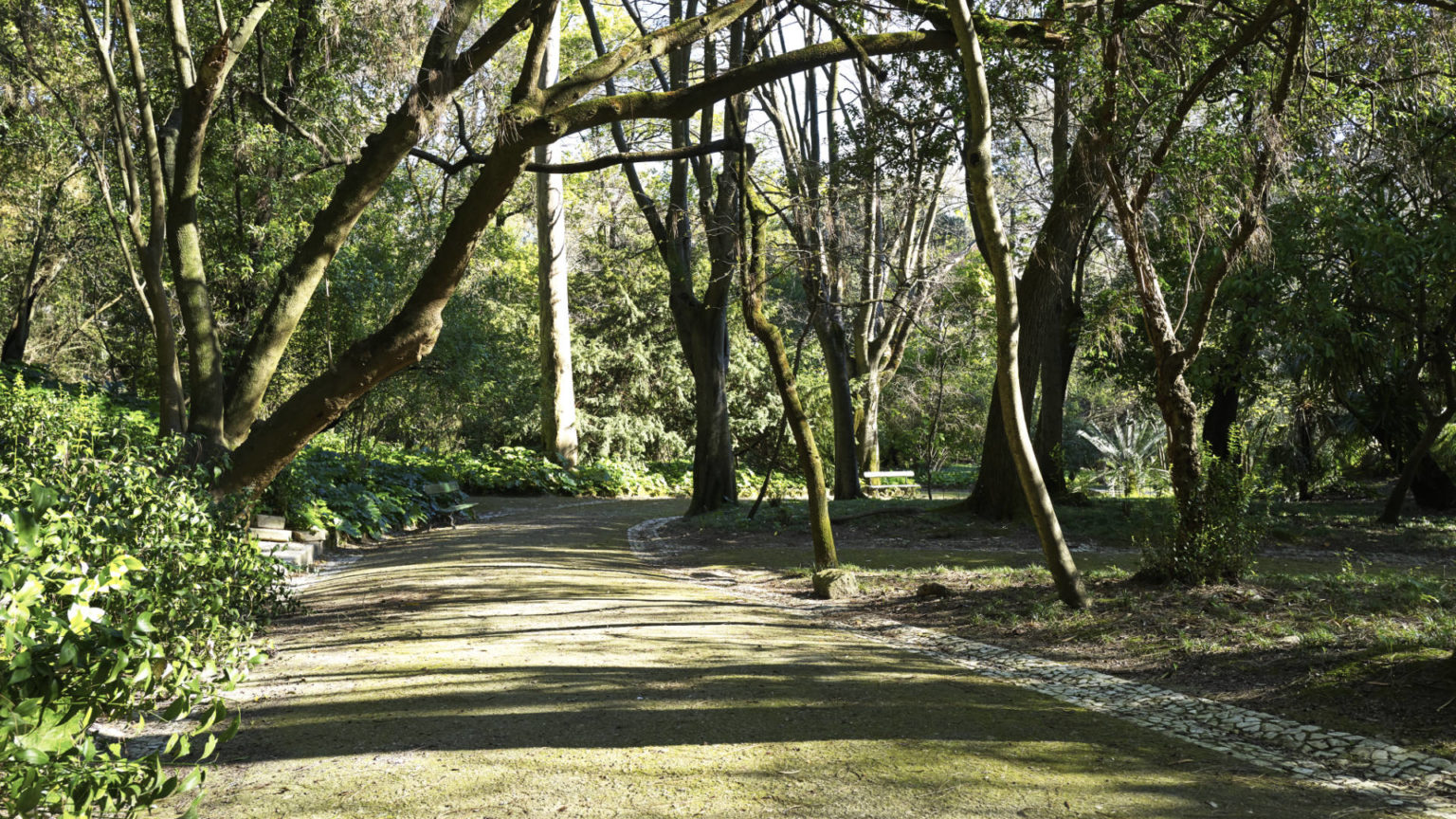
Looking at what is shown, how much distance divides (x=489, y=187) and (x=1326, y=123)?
250 inches

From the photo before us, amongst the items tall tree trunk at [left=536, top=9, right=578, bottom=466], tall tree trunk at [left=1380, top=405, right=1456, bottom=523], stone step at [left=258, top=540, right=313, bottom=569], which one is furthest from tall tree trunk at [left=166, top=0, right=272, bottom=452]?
tall tree trunk at [left=536, top=9, right=578, bottom=466]

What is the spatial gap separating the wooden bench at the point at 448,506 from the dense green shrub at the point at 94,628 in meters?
11.0

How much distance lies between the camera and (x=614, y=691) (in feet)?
16.0

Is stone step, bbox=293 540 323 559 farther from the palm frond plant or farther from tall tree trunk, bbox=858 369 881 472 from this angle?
the palm frond plant

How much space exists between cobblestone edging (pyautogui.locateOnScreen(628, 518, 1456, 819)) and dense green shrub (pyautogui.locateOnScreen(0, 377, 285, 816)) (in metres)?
3.79

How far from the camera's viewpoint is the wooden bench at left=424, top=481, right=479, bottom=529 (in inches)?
621

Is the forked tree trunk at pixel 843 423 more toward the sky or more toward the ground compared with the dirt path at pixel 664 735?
more toward the sky

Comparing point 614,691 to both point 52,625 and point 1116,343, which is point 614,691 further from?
point 1116,343

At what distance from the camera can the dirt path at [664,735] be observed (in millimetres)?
3414

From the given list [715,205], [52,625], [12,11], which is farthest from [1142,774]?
[12,11]

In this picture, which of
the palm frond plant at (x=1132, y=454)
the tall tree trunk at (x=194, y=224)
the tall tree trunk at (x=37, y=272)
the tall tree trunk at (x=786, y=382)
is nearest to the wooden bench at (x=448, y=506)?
the tall tree trunk at (x=37, y=272)

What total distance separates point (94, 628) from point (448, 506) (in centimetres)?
1475

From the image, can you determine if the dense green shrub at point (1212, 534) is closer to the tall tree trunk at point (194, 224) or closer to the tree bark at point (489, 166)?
the tree bark at point (489, 166)

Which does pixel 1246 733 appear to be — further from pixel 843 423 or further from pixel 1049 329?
pixel 843 423
